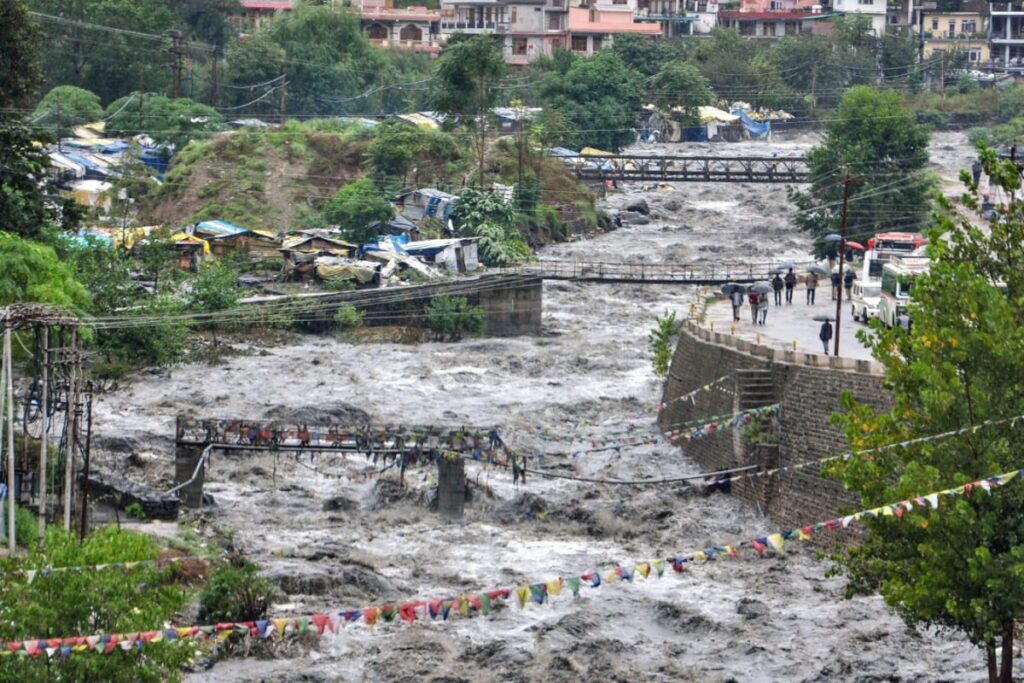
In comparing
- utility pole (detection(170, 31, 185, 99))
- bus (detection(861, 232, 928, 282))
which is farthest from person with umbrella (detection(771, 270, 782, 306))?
utility pole (detection(170, 31, 185, 99))

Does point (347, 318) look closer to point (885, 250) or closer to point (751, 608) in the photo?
point (885, 250)

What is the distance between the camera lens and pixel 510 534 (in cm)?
4331

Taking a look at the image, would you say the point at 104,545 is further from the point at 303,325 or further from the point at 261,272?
the point at 261,272

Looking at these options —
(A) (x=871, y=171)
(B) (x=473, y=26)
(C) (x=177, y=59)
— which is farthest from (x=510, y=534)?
(B) (x=473, y=26)

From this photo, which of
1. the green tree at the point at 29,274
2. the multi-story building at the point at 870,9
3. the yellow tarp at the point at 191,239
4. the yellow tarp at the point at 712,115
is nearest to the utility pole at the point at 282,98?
the yellow tarp at the point at 191,239

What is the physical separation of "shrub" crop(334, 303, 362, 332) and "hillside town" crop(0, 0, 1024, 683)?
0.68 ft

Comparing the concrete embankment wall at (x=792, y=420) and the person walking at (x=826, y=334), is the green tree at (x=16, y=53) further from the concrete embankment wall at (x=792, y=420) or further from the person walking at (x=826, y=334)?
the person walking at (x=826, y=334)

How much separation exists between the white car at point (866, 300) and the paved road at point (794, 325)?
0.27m

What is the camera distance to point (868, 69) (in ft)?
439

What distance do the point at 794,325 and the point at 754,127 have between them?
72721 millimetres

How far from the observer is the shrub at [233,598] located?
35719 millimetres

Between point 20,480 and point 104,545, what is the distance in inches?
418

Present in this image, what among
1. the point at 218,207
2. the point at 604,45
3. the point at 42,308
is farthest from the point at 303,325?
the point at 604,45

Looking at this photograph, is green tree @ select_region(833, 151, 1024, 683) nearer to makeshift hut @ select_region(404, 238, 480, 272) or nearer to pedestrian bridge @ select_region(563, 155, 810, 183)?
makeshift hut @ select_region(404, 238, 480, 272)
